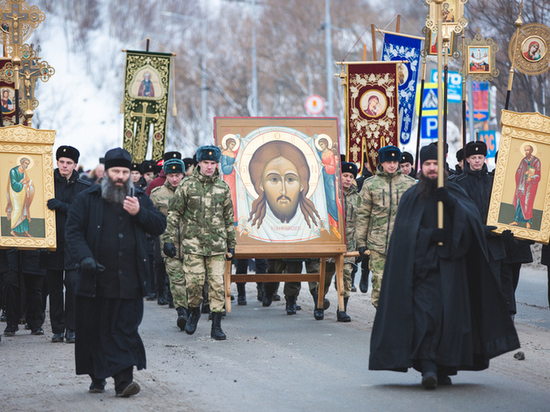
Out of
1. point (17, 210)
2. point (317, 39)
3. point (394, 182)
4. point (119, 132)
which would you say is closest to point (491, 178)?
point (394, 182)

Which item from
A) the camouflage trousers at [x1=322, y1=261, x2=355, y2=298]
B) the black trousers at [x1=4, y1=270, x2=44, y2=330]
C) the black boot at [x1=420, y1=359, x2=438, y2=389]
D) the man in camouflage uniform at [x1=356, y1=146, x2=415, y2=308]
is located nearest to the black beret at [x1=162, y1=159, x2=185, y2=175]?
the camouflage trousers at [x1=322, y1=261, x2=355, y2=298]

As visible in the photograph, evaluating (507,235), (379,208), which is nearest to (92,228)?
(379,208)

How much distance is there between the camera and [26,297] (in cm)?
1197

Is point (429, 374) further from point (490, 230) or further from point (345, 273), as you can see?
point (345, 273)

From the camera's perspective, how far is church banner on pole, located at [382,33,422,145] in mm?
16000

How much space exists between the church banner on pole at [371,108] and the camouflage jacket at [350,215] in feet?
3.49

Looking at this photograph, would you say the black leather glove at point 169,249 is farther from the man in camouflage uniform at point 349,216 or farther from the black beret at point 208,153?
the man in camouflage uniform at point 349,216

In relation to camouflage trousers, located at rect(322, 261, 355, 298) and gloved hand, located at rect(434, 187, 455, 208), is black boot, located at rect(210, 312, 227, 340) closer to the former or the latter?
camouflage trousers, located at rect(322, 261, 355, 298)

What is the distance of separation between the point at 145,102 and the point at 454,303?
10.6 metres

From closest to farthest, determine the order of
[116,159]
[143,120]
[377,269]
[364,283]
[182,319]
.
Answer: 1. [116,159]
2. [377,269]
3. [182,319]
4. [364,283]
5. [143,120]

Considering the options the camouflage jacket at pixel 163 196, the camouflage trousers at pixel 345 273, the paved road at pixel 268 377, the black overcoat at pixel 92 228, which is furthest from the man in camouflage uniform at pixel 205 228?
the black overcoat at pixel 92 228

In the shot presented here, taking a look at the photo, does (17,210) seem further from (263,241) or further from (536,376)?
(536,376)

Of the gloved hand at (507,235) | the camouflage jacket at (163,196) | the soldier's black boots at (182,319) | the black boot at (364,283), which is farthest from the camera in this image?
the black boot at (364,283)

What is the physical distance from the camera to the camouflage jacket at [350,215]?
530 inches
